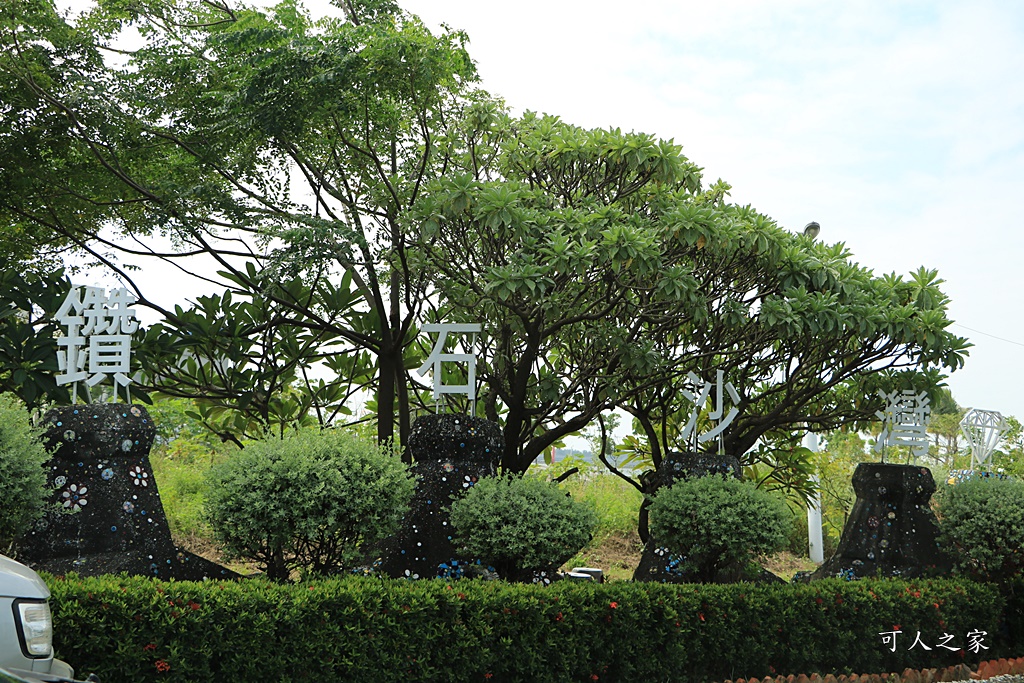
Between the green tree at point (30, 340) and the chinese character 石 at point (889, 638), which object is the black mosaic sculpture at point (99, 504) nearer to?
the green tree at point (30, 340)

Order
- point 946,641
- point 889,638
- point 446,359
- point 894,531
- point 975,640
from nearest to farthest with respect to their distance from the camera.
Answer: point 446,359 → point 889,638 → point 946,641 → point 975,640 → point 894,531

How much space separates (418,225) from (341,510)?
127 inches

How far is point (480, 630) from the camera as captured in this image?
5.93m

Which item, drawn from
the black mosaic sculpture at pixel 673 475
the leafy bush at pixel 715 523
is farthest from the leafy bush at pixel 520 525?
the black mosaic sculpture at pixel 673 475

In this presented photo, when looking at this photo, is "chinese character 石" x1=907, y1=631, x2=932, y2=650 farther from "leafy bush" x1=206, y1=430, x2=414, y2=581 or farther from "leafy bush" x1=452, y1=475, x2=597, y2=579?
"leafy bush" x1=206, y1=430, x2=414, y2=581

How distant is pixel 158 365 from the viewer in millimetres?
10297

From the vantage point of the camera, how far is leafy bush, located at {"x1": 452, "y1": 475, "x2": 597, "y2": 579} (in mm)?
6934

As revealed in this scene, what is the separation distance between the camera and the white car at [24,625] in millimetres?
3865

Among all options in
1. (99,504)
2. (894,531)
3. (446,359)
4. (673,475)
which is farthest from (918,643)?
(99,504)

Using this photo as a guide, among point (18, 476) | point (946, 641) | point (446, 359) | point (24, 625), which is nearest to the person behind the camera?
point (24, 625)

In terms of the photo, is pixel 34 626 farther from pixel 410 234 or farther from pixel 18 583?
pixel 410 234

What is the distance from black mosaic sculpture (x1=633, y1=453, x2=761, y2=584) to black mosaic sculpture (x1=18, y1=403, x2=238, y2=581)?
4063mm

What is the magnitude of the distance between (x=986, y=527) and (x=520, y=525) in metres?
5.17

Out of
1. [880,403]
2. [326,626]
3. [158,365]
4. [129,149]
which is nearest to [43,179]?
[129,149]
